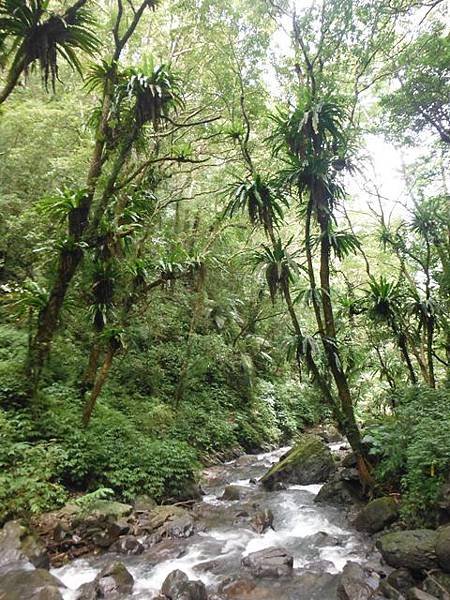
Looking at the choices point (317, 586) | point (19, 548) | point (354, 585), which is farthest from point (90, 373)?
point (354, 585)

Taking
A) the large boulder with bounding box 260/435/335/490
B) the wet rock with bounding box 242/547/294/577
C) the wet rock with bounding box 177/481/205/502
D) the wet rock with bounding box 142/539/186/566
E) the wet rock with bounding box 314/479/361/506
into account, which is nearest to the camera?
the wet rock with bounding box 242/547/294/577

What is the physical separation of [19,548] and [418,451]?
16.4ft

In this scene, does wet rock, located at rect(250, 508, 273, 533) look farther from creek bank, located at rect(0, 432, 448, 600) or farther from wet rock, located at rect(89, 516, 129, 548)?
wet rock, located at rect(89, 516, 129, 548)

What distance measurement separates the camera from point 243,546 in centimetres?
543

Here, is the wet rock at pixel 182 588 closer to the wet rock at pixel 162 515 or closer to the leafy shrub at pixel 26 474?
the wet rock at pixel 162 515

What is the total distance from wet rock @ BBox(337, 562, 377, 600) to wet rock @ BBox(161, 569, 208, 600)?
54.2 inches

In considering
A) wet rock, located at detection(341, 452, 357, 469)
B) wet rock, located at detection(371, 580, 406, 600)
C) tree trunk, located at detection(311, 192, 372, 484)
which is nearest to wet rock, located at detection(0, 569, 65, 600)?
Result: wet rock, located at detection(371, 580, 406, 600)

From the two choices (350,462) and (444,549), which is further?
(350,462)

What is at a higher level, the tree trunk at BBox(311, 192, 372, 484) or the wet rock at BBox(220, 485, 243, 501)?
the tree trunk at BBox(311, 192, 372, 484)

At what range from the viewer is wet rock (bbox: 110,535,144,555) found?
16.7 feet

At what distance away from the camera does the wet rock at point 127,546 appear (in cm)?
510

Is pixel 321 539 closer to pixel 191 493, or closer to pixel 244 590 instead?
pixel 244 590

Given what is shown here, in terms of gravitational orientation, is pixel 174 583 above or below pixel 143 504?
below

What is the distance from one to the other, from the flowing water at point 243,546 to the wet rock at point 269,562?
110mm
